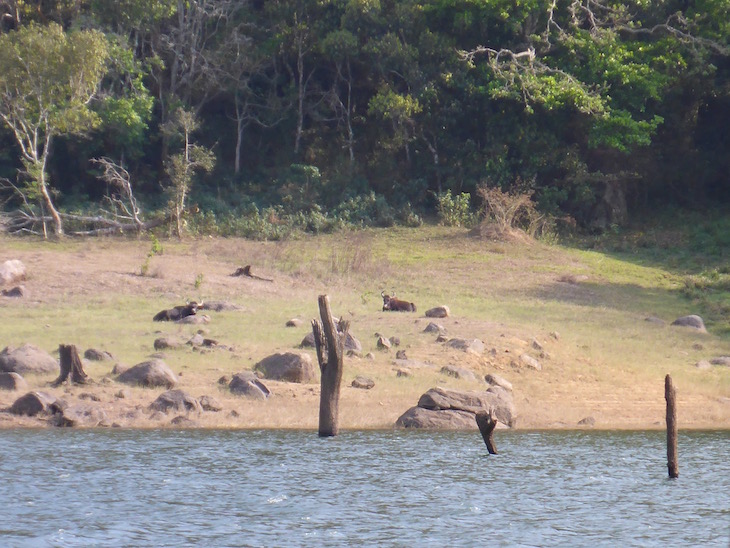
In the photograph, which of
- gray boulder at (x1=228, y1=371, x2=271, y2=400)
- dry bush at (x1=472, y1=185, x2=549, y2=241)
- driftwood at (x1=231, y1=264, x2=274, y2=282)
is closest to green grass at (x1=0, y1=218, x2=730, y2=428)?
driftwood at (x1=231, y1=264, x2=274, y2=282)

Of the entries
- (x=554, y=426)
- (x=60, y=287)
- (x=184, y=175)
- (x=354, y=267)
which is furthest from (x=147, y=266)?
(x=554, y=426)

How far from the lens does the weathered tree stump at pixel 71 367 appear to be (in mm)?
13844

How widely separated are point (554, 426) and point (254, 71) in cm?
2129

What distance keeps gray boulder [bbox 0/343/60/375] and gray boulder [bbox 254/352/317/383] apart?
116 inches

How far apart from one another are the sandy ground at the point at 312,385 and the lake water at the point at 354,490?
74 centimetres

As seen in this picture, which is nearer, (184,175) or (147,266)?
(147,266)

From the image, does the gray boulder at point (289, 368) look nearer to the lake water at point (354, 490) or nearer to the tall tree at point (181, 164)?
the lake water at point (354, 490)

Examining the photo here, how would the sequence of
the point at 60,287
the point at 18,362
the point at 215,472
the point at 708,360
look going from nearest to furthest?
1. the point at 215,472
2. the point at 18,362
3. the point at 708,360
4. the point at 60,287

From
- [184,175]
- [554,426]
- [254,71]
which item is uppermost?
[254,71]

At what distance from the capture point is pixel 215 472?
10.9m

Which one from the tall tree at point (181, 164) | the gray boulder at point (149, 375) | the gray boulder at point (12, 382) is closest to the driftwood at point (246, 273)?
the tall tree at point (181, 164)

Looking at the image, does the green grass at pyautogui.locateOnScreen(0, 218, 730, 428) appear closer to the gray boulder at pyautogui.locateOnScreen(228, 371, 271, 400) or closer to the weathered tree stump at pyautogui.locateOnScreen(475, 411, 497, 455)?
the gray boulder at pyautogui.locateOnScreen(228, 371, 271, 400)

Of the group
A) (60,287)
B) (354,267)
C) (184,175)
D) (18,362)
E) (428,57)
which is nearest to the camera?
(18,362)

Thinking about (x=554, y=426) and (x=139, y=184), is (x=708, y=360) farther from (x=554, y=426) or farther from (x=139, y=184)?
(x=139, y=184)
